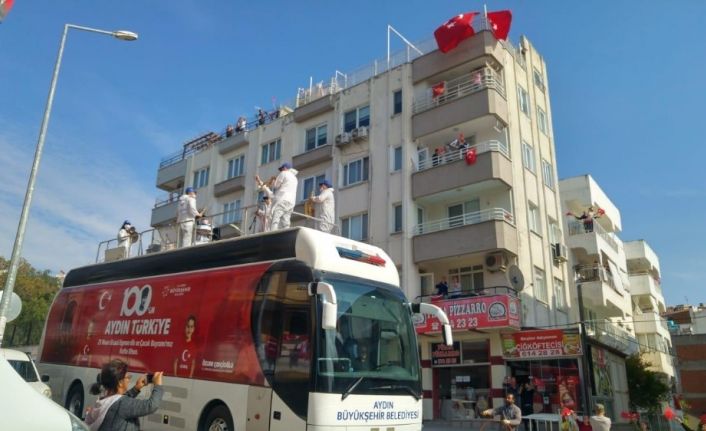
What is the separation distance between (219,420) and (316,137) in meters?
23.3

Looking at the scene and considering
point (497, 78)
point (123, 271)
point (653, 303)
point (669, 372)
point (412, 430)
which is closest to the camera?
point (412, 430)

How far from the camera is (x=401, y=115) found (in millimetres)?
26875

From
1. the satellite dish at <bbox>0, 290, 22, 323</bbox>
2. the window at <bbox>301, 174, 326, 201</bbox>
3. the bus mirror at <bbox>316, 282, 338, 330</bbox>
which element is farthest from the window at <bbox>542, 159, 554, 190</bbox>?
the satellite dish at <bbox>0, 290, 22, 323</bbox>

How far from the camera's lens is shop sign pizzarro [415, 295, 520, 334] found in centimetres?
2050

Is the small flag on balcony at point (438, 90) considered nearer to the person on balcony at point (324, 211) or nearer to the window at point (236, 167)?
the window at point (236, 167)

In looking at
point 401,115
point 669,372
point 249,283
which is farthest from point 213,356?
point 669,372

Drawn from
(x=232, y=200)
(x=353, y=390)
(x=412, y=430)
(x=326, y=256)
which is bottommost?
(x=412, y=430)

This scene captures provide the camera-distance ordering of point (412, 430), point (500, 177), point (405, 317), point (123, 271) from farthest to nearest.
Answer: point (500, 177) < point (123, 271) < point (405, 317) < point (412, 430)

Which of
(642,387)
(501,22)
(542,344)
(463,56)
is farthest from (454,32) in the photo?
(642,387)

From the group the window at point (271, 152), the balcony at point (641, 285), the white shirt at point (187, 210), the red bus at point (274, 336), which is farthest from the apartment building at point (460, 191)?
the balcony at point (641, 285)

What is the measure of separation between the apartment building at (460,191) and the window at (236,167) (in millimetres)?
3950

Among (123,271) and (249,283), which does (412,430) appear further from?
(123,271)

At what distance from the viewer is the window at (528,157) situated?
2642 cm

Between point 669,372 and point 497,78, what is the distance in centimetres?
2840
